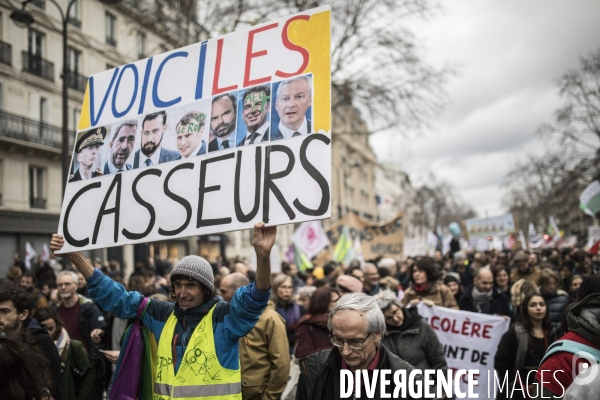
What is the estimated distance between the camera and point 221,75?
3141mm

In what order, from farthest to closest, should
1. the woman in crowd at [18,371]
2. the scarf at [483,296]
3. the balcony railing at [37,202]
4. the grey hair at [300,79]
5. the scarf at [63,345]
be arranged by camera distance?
1. the balcony railing at [37,202]
2. the scarf at [483,296]
3. the scarf at [63,345]
4. the grey hair at [300,79]
5. the woman in crowd at [18,371]

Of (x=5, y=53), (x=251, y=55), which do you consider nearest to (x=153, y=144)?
(x=251, y=55)

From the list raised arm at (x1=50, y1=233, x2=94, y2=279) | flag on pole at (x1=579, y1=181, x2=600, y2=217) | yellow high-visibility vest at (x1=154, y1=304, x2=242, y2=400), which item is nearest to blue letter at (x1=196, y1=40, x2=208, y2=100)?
raised arm at (x1=50, y1=233, x2=94, y2=279)

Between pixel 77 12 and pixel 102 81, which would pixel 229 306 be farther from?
pixel 77 12

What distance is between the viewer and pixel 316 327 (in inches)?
167

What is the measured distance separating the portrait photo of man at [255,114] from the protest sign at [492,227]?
20.6 metres

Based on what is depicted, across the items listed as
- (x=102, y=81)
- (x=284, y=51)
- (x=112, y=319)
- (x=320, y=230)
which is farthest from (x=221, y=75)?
(x=320, y=230)

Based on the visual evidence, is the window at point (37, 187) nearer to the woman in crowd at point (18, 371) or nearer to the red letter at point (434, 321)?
the red letter at point (434, 321)

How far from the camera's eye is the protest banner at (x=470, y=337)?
5250 millimetres

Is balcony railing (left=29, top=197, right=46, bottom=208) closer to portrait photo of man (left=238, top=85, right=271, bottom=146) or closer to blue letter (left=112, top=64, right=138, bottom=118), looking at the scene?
blue letter (left=112, top=64, right=138, bottom=118)

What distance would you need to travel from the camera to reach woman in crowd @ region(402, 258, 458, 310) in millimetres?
5582

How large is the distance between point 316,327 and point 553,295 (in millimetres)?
2827

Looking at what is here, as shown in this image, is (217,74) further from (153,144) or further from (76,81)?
(76,81)

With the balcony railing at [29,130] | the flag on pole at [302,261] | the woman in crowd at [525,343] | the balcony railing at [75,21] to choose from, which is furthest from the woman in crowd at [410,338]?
the balcony railing at [75,21]
